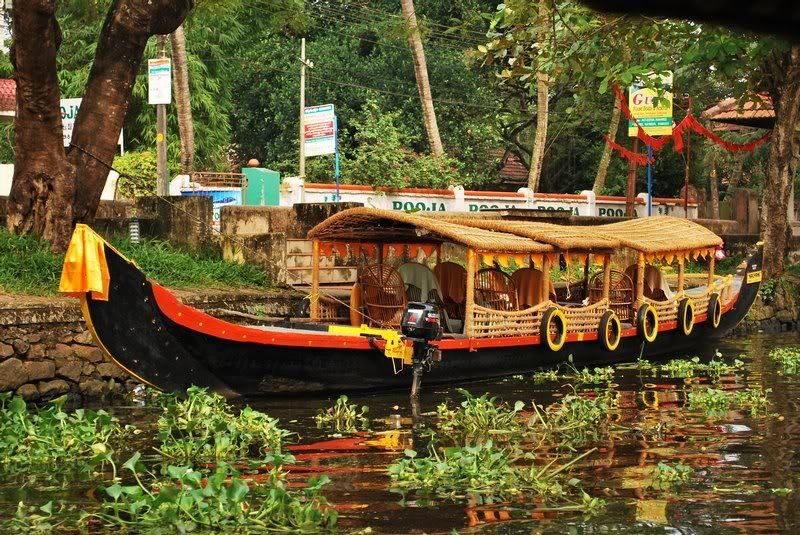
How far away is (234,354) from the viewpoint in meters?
11.6

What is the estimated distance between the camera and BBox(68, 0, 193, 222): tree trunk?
13.7m

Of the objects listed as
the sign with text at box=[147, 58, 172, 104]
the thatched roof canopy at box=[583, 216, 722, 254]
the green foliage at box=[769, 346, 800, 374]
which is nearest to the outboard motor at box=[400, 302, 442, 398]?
the thatched roof canopy at box=[583, 216, 722, 254]

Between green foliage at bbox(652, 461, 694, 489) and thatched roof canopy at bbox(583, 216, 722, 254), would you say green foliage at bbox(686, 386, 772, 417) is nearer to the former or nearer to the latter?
thatched roof canopy at bbox(583, 216, 722, 254)

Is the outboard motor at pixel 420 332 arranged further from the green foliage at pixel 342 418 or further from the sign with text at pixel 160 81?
the sign with text at pixel 160 81

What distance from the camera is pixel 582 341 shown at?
14836 mm

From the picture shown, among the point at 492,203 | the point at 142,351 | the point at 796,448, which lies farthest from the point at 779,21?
the point at 492,203

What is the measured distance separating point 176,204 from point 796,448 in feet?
30.9

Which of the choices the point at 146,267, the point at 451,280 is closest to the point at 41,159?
the point at 146,267

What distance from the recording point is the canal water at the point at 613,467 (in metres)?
6.81

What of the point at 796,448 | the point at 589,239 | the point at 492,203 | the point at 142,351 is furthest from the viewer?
the point at 492,203

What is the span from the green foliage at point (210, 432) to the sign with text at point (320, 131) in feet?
34.2

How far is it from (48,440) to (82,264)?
1.89 m

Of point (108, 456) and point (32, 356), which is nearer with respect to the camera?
point (108, 456)

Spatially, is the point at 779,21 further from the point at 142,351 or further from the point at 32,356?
the point at 32,356
